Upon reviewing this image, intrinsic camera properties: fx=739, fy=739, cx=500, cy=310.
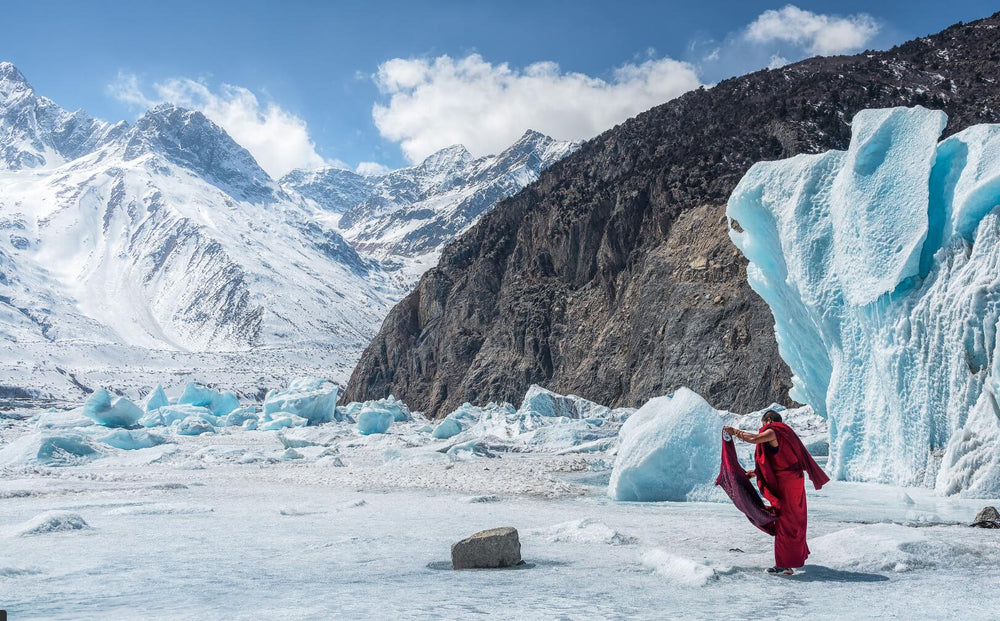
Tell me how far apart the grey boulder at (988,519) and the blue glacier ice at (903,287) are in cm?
214

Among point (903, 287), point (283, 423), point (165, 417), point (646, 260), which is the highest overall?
point (646, 260)

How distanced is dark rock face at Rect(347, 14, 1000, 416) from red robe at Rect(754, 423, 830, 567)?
26.3 m

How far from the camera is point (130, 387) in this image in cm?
10631

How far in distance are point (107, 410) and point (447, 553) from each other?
32.8 m

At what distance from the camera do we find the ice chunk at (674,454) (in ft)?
35.2

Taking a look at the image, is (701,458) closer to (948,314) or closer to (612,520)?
(612,520)

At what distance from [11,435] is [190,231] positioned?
570 ft

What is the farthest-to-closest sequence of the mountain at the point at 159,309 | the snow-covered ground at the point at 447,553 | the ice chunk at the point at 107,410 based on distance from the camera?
the mountain at the point at 159,309 → the ice chunk at the point at 107,410 → the snow-covered ground at the point at 447,553

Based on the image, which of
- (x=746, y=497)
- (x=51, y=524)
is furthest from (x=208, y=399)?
(x=746, y=497)

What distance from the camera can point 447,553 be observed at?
21.9 feet

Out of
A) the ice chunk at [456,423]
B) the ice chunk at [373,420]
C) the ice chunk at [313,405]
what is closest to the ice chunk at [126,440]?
the ice chunk at [373,420]

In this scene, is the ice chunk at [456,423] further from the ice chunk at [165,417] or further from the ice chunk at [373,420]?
the ice chunk at [165,417]

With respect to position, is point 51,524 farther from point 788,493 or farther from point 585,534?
point 788,493

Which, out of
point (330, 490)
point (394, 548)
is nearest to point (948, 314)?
point (394, 548)
